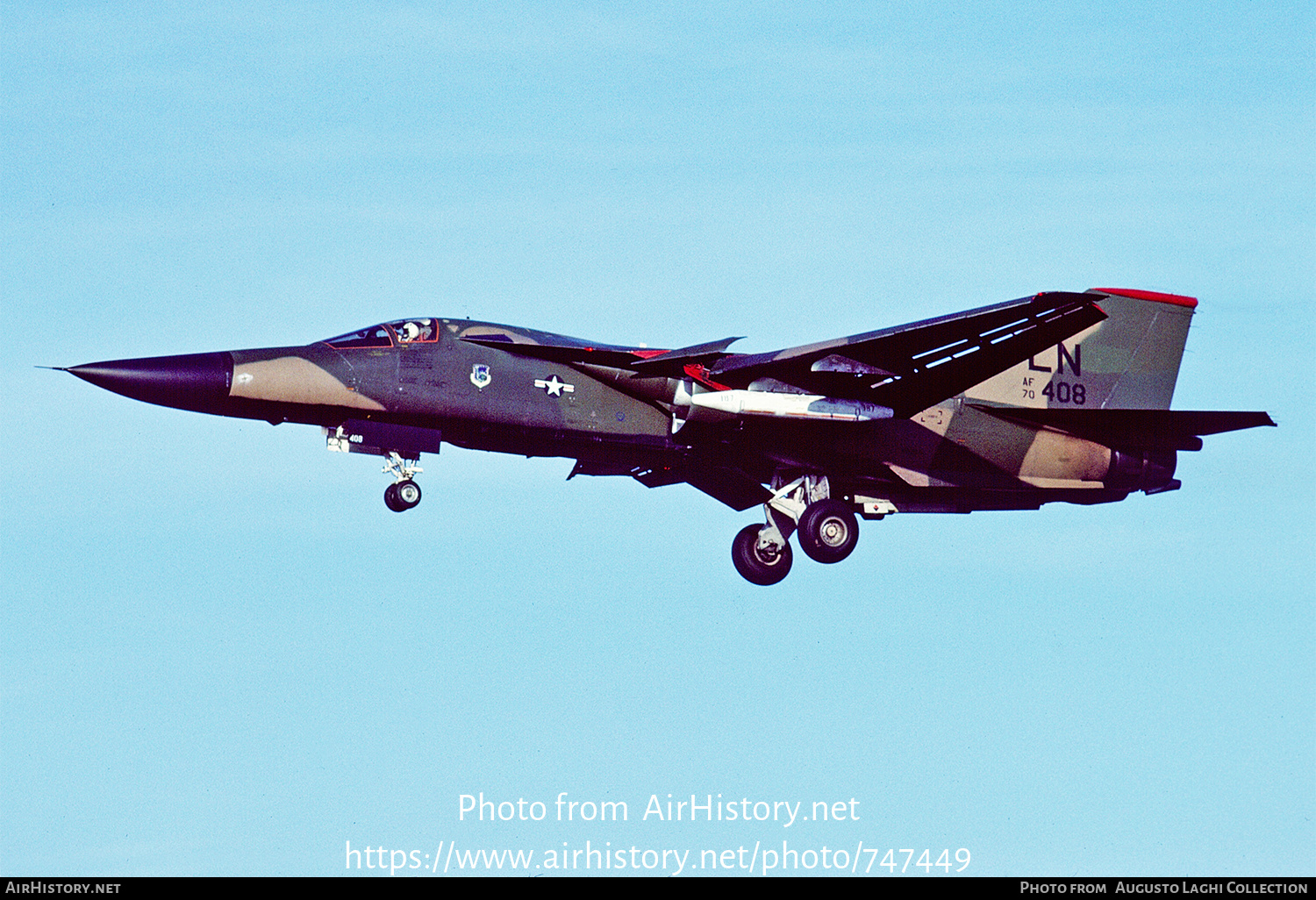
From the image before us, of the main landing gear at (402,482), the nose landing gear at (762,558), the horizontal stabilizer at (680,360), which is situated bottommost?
the nose landing gear at (762,558)

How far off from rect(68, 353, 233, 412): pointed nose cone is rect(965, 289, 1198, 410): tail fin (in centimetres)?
1221

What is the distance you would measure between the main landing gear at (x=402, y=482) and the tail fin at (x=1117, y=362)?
9539 mm

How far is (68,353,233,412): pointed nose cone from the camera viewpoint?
24922 millimetres

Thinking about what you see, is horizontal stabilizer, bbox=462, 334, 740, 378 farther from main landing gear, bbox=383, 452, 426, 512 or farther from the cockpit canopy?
main landing gear, bbox=383, 452, 426, 512

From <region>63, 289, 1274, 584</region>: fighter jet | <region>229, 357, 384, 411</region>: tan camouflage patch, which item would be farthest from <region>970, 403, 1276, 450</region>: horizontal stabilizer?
<region>229, 357, 384, 411</region>: tan camouflage patch

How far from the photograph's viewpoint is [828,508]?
27.5 metres

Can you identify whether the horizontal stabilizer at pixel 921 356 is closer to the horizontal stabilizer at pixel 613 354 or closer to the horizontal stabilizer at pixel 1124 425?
the horizontal stabilizer at pixel 613 354

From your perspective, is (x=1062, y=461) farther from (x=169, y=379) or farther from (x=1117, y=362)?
(x=169, y=379)

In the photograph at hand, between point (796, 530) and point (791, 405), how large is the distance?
336 centimetres

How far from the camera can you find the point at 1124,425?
91.3 ft

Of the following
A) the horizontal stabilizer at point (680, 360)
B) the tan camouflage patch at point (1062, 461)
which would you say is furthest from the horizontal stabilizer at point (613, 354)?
the tan camouflage patch at point (1062, 461)

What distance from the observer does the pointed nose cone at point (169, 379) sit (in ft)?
81.8

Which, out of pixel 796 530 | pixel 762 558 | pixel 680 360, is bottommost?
pixel 762 558

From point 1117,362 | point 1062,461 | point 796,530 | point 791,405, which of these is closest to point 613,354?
point 791,405
